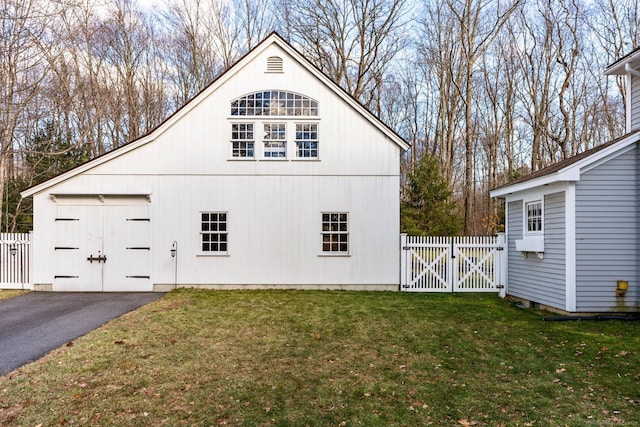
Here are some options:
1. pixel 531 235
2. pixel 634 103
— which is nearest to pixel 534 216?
pixel 531 235

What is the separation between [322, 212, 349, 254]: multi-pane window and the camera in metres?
12.3

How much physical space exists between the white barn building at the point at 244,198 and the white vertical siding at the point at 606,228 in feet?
16.2

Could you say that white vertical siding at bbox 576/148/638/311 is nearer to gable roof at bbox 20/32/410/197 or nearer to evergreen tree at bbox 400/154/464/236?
gable roof at bbox 20/32/410/197

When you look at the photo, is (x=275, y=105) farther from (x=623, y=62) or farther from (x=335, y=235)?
(x=623, y=62)

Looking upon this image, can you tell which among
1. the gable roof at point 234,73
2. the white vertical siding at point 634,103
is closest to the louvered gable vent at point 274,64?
the gable roof at point 234,73

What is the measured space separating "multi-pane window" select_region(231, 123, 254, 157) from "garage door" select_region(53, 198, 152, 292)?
336cm

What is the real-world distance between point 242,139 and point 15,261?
7528mm

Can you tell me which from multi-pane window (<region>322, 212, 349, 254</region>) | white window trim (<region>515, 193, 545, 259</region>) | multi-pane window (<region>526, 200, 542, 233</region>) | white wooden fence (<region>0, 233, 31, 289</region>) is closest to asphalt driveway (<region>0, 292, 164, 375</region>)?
white wooden fence (<region>0, 233, 31, 289</region>)

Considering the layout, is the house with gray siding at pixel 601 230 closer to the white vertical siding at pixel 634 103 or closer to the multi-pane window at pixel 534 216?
the white vertical siding at pixel 634 103

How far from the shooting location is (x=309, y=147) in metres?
12.5

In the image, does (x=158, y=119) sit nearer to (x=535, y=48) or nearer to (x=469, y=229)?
(x=469, y=229)

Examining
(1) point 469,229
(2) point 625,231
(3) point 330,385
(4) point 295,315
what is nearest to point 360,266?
(4) point 295,315

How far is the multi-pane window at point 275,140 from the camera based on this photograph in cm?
1250

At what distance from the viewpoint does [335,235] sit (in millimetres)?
12336
